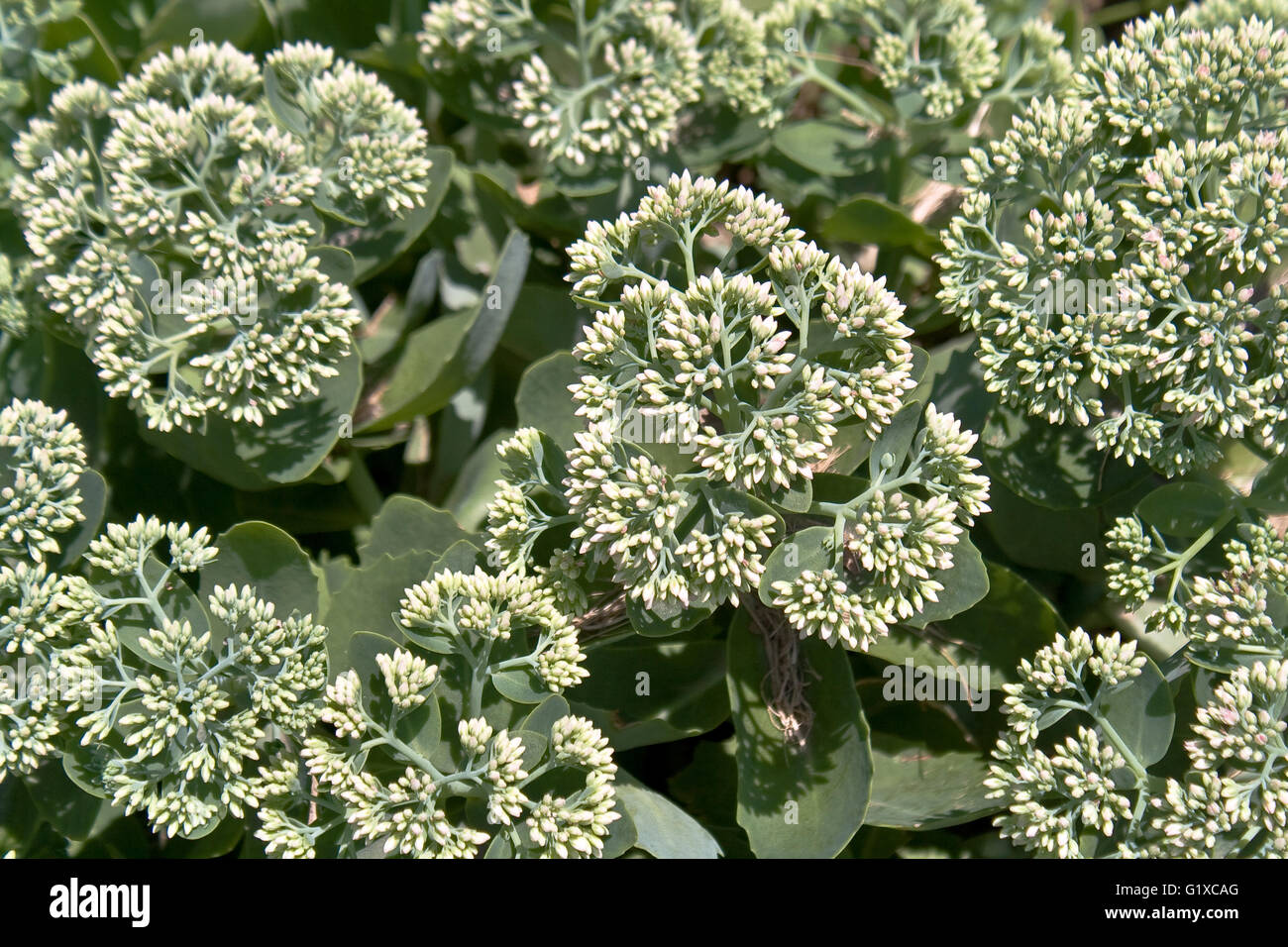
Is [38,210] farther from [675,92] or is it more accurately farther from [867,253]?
[867,253]

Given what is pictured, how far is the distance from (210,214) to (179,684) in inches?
34.2

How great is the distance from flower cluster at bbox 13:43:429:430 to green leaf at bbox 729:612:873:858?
0.97m

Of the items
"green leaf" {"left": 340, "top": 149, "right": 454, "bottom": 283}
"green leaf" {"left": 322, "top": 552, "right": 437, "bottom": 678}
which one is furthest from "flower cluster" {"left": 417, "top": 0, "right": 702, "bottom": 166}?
"green leaf" {"left": 322, "top": 552, "right": 437, "bottom": 678}

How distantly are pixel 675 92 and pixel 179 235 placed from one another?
1041 millimetres

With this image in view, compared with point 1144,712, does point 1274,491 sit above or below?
above

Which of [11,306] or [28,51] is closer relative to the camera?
[11,306]

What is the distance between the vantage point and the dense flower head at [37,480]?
1729 millimetres

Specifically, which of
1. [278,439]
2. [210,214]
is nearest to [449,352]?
[278,439]

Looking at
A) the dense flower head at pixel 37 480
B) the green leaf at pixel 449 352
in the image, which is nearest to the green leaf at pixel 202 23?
the green leaf at pixel 449 352

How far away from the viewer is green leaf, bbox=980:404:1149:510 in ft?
5.96

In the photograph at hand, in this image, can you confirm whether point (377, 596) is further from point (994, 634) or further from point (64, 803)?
point (994, 634)

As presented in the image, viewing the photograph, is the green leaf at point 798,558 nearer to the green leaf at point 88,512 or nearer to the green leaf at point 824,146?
the green leaf at point 824,146

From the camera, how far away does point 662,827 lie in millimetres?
1758
